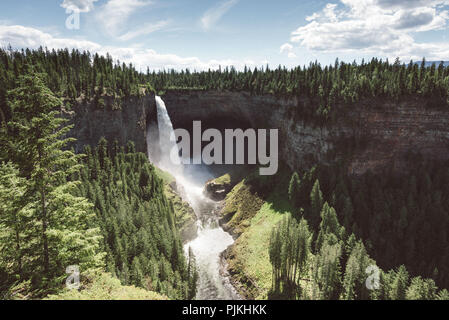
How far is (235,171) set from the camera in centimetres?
9281

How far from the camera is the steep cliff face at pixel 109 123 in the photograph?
61938 millimetres

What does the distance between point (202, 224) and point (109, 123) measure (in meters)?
36.9

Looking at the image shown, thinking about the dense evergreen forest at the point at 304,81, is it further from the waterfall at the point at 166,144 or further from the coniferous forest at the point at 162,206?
the waterfall at the point at 166,144

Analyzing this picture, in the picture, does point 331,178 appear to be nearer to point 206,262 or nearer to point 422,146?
point 422,146

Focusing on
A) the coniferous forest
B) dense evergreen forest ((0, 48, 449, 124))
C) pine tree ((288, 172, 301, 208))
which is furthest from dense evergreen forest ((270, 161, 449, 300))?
dense evergreen forest ((0, 48, 449, 124))

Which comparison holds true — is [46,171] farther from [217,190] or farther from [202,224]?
[217,190]

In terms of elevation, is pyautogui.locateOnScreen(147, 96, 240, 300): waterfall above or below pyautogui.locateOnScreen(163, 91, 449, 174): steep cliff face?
below

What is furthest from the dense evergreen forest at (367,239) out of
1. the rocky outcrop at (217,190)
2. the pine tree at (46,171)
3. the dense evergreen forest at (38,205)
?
the pine tree at (46,171)

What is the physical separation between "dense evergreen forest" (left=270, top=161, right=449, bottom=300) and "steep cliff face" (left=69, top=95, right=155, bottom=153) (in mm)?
48865

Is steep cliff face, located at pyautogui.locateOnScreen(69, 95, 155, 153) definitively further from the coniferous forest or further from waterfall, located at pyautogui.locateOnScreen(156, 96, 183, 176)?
waterfall, located at pyautogui.locateOnScreen(156, 96, 183, 176)

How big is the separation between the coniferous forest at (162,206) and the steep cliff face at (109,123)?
5.53ft

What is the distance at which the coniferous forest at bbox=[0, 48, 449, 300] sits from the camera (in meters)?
20.2

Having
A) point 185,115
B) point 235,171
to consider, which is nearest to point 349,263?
point 235,171

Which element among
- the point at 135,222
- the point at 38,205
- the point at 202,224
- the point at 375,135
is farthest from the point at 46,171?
the point at 375,135
